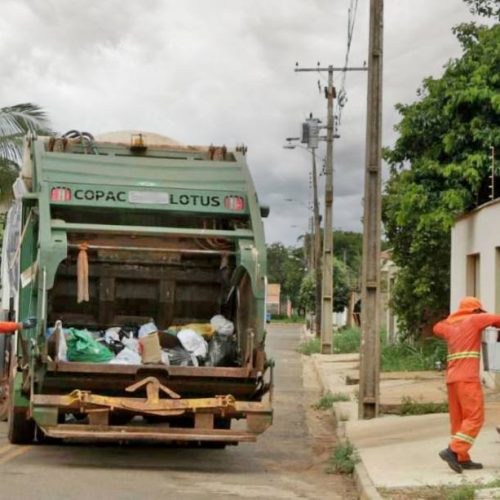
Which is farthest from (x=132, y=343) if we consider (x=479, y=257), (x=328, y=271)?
(x=328, y=271)

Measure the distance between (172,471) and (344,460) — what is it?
1.71 meters

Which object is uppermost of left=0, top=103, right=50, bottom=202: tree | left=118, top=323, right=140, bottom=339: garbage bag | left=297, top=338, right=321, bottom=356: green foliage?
left=0, top=103, right=50, bottom=202: tree

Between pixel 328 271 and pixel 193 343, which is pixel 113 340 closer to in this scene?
pixel 193 343

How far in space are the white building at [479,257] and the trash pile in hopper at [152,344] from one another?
6269 millimetres

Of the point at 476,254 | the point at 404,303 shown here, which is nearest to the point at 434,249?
the point at 404,303

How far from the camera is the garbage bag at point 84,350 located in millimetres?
10797

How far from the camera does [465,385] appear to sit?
9.75 meters

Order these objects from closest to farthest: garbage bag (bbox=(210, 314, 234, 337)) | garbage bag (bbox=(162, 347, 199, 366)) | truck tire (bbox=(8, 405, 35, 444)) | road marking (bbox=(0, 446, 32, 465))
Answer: road marking (bbox=(0, 446, 32, 465)) < garbage bag (bbox=(162, 347, 199, 366)) < truck tire (bbox=(8, 405, 35, 444)) < garbage bag (bbox=(210, 314, 234, 337))

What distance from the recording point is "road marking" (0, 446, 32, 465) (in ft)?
35.2

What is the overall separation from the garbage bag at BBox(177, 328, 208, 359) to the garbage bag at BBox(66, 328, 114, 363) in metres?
0.81

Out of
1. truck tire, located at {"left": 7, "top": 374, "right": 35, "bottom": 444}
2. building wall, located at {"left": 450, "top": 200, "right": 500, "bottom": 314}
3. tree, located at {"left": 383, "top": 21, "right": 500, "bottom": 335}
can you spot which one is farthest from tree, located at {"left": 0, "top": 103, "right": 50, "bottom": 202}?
truck tire, located at {"left": 7, "top": 374, "right": 35, "bottom": 444}

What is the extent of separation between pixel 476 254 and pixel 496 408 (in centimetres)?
454

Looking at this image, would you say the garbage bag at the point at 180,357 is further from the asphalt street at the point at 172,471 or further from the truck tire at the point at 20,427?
the truck tire at the point at 20,427

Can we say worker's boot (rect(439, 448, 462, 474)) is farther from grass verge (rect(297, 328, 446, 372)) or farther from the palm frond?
the palm frond
